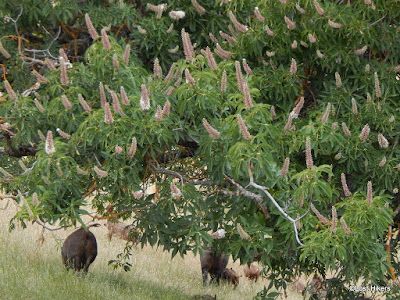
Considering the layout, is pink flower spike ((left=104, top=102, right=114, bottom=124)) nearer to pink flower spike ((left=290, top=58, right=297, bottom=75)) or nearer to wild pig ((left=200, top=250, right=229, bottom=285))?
pink flower spike ((left=290, top=58, right=297, bottom=75))

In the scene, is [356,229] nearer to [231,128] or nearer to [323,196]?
[323,196]

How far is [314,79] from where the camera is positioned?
737cm

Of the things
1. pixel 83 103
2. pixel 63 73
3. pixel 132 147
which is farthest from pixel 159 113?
pixel 63 73

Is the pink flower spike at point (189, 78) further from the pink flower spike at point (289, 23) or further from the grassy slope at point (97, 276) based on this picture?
the grassy slope at point (97, 276)

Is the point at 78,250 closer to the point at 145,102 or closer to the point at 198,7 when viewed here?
the point at 198,7

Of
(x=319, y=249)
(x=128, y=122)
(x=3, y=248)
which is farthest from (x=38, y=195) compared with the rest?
(x=3, y=248)

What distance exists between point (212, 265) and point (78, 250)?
330 centimetres

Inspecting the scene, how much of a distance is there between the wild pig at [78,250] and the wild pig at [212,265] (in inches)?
108

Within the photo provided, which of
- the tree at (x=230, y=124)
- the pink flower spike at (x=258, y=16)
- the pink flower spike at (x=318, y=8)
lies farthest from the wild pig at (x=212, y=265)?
the pink flower spike at (x=318, y=8)

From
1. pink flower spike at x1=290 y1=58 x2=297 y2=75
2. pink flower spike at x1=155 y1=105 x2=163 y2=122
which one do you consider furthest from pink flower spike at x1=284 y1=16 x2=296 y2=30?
pink flower spike at x1=155 y1=105 x2=163 y2=122

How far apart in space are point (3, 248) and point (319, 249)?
7631 millimetres

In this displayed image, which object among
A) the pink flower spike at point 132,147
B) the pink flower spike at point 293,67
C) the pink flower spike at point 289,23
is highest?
the pink flower spike at point 289,23

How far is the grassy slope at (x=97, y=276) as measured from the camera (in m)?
8.62

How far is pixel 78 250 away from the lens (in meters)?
10.6
